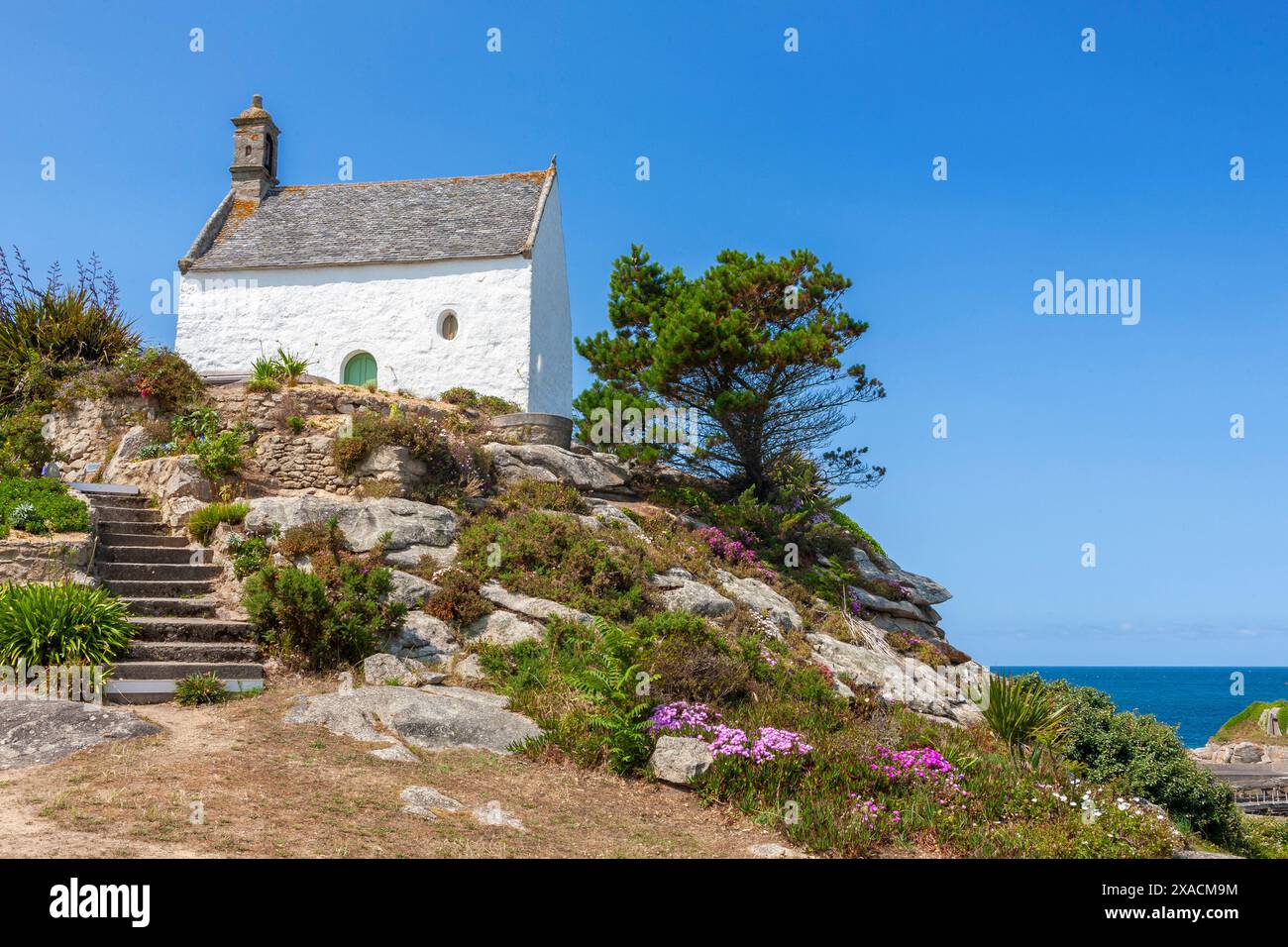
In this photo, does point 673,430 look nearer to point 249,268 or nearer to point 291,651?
point 291,651

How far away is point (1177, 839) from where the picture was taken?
9.70 m

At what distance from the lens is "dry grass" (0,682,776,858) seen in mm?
6844

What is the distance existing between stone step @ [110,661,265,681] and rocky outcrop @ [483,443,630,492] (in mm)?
6969

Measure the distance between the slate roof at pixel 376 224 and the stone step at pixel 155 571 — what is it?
12.7m

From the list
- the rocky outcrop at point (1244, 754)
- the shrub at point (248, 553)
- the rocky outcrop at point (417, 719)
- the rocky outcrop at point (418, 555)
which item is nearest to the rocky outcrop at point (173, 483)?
the shrub at point (248, 553)

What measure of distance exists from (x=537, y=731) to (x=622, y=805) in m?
1.85

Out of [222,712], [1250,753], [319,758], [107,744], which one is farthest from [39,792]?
[1250,753]

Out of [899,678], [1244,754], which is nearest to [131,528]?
[899,678]

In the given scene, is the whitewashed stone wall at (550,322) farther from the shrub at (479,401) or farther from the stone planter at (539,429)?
the stone planter at (539,429)

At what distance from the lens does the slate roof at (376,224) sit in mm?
25125

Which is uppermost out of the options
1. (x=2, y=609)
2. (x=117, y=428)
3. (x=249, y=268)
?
(x=249, y=268)

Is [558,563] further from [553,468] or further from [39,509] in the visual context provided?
[39,509]

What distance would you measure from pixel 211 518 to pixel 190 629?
3020mm

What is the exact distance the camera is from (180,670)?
11.6m
